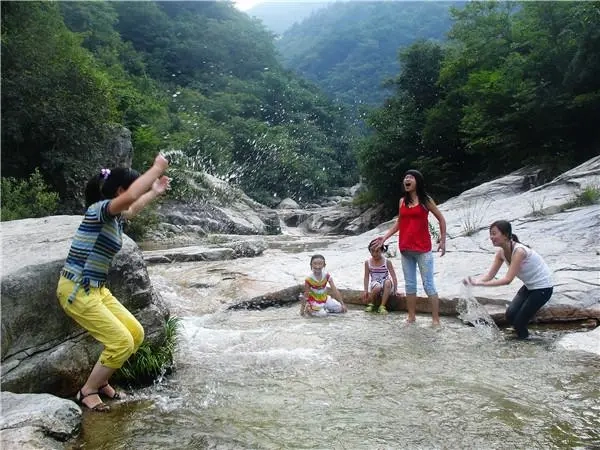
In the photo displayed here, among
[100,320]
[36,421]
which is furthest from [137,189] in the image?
[36,421]

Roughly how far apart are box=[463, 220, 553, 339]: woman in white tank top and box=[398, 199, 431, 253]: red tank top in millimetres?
784

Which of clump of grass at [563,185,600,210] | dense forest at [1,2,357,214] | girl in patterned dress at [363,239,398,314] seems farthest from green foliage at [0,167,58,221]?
clump of grass at [563,185,600,210]

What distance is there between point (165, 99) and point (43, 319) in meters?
43.9

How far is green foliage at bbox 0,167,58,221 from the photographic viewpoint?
559 inches

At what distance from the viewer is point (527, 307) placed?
5.59 metres

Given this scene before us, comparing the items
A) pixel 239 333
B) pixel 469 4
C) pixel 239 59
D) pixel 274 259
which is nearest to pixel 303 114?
pixel 239 59

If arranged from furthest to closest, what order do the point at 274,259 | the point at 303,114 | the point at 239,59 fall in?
the point at 239,59 < the point at 303,114 < the point at 274,259

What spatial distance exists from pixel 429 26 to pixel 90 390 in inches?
4690

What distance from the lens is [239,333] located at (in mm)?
6066

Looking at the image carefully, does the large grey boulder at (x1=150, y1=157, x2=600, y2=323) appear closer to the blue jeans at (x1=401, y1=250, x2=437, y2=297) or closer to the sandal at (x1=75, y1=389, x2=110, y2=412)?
the blue jeans at (x1=401, y1=250, x2=437, y2=297)

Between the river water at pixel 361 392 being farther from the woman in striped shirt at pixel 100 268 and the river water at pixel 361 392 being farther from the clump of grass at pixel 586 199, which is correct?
the clump of grass at pixel 586 199

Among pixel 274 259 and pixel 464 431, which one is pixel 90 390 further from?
pixel 274 259

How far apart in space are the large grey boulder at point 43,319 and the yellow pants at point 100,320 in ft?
0.85

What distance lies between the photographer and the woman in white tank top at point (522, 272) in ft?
18.2
